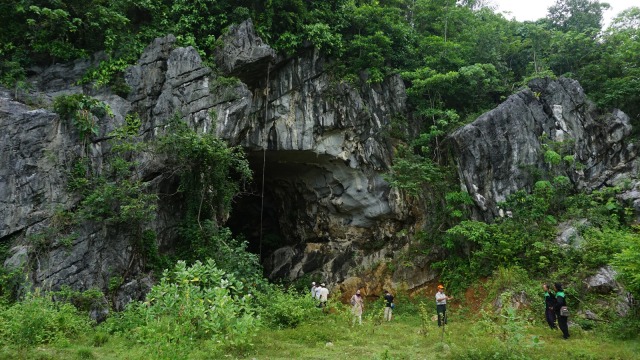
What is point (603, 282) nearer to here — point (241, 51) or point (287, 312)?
point (287, 312)

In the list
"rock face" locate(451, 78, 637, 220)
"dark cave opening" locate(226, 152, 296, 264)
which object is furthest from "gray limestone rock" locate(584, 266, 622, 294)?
"dark cave opening" locate(226, 152, 296, 264)

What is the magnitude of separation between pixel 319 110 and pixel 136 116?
5967 mm

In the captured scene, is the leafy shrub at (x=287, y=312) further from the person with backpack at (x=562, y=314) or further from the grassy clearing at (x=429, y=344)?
the person with backpack at (x=562, y=314)

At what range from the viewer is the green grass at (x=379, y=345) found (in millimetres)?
6075

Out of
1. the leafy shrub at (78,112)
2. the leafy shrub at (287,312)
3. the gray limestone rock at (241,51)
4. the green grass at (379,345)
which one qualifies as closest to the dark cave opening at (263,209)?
the gray limestone rock at (241,51)

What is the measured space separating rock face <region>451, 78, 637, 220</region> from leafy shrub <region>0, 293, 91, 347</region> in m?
12.0

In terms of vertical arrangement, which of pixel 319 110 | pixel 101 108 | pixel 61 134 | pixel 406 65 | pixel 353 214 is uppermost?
pixel 406 65

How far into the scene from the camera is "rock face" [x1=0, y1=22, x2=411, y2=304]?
34.7 ft

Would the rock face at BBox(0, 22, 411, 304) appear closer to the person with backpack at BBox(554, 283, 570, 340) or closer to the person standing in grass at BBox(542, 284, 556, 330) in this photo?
the person standing in grass at BBox(542, 284, 556, 330)

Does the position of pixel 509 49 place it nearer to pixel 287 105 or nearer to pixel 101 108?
pixel 287 105

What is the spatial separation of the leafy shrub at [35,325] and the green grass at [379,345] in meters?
0.19

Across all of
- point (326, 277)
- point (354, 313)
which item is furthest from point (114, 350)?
point (326, 277)

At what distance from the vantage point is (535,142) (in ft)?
49.6

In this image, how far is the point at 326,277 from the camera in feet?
50.6
